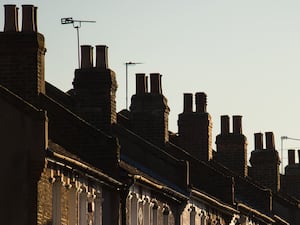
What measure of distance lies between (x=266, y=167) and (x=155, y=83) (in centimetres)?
2504

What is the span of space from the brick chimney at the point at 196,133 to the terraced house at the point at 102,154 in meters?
0.04

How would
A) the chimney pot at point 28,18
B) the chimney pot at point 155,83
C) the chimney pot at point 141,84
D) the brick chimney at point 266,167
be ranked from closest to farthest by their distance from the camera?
the chimney pot at point 28,18, the chimney pot at point 155,83, the chimney pot at point 141,84, the brick chimney at point 266,167

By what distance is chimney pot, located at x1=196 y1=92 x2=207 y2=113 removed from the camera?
77.9 meters

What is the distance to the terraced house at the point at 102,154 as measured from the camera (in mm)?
45594

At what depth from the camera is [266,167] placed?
93312 millimetres

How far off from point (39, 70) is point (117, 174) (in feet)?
19.1

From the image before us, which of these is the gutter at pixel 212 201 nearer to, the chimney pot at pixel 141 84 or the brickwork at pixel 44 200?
the chimney pot at pixel 141 84

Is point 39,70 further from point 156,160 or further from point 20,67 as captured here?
point 156,160


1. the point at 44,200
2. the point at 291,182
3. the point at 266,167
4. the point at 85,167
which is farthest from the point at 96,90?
the point at 291,182

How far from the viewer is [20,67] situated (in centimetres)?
4962

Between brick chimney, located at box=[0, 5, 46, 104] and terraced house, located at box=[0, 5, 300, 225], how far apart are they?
29 millimetres

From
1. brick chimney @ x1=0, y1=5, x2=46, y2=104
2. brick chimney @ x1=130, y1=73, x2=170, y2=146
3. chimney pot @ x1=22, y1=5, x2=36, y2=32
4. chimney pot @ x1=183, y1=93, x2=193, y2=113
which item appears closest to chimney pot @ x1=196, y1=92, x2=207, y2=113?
chimney pot @ x1=183, y1=93, x2=193, y2=113

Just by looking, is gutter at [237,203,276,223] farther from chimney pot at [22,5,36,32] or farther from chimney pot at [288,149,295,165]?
chimney pot at [288,149,295,165]

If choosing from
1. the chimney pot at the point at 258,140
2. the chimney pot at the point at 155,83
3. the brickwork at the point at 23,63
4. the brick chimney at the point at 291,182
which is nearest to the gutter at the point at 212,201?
the chimney pot at the point at 155,83
